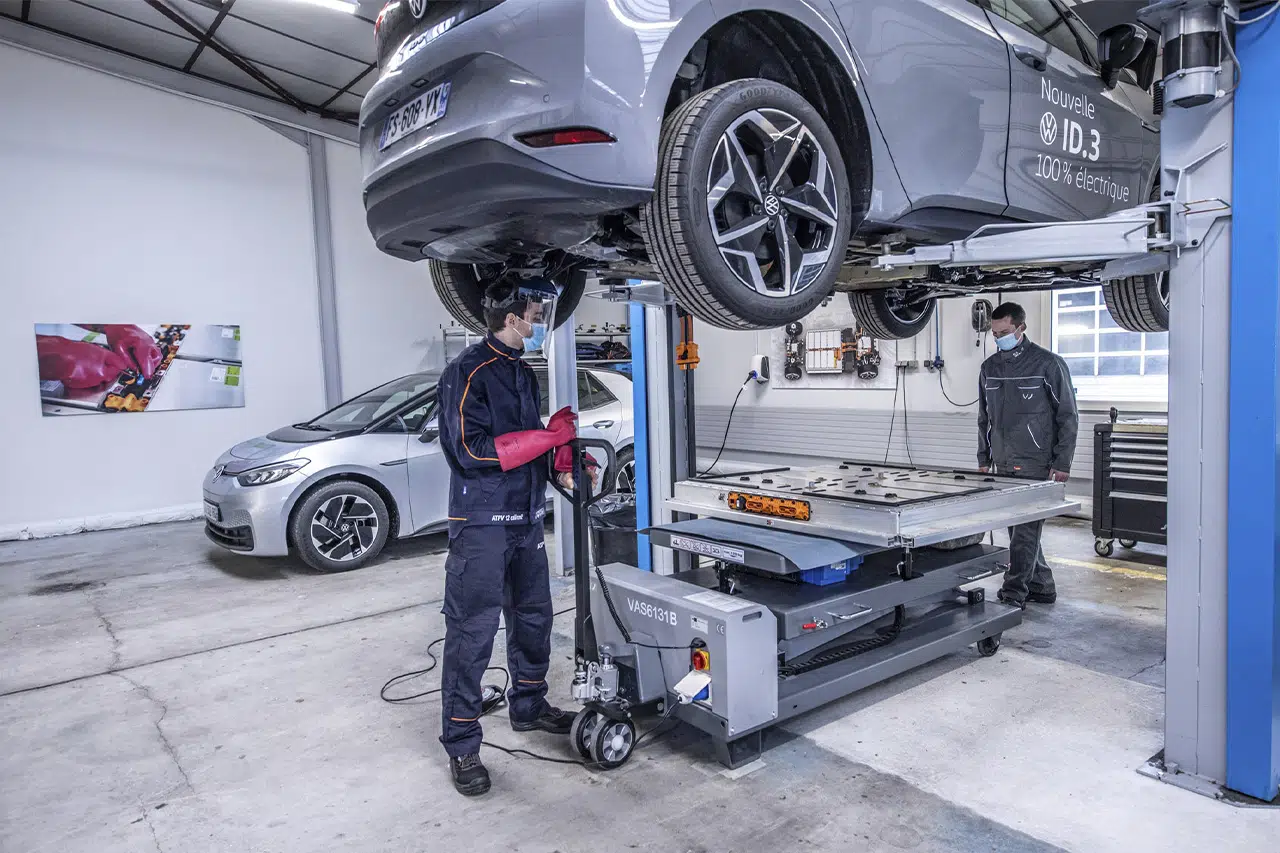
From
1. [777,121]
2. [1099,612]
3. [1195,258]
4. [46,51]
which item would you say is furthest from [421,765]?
[46,51]

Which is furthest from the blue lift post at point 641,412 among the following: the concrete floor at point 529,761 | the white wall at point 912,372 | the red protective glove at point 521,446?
the white wall at point 912,372

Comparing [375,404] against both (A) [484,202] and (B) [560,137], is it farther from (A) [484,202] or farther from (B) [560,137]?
(B) [560,137]

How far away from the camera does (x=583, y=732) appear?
2475 mm

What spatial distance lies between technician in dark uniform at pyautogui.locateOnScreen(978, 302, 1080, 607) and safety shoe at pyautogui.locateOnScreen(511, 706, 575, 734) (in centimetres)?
257

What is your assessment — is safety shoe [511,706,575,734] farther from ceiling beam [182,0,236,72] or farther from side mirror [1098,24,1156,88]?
ceiling beam [182,0,236,72]

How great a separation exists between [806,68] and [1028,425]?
2657mm

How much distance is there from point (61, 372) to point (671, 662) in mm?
6874

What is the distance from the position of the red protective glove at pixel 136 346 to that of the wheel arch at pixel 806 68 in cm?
693

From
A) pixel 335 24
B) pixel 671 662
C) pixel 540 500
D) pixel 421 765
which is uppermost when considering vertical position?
pixel 335 24

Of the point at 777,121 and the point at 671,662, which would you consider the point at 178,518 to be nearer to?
the point at 671,662

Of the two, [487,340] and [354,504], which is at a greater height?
[487,340]

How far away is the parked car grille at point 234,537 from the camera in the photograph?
5012mm

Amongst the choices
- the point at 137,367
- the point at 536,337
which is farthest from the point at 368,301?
the point at 536,337

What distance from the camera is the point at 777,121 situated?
2.10 metres
